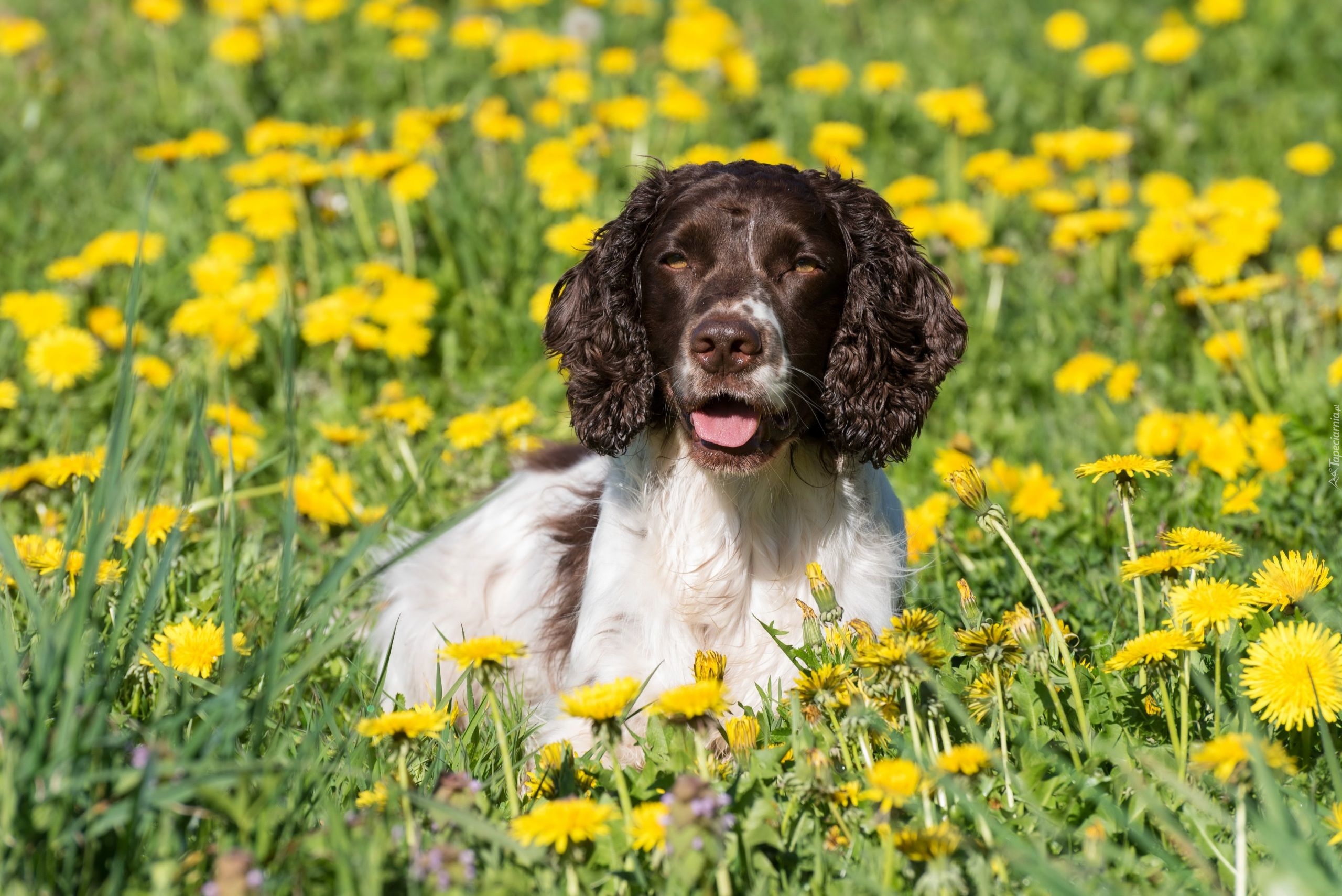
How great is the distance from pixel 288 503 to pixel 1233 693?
6.25 ft

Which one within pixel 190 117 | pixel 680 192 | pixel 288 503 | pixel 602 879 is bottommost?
pixel 602 879

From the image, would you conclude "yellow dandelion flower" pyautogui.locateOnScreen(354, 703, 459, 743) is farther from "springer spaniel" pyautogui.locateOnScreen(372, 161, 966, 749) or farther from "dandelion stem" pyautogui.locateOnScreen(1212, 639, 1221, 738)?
"dandelion stem" pyautogui.locateOnScreen(1212, 639, 1221, 738)

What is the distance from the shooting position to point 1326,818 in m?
2.46

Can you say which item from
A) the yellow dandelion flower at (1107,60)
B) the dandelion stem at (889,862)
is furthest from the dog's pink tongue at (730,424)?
the yellow dandelion flower at (1107,60)

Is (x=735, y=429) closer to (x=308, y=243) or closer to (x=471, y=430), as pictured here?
(x=471, y=430)

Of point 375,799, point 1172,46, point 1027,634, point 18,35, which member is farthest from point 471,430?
point 1172,46

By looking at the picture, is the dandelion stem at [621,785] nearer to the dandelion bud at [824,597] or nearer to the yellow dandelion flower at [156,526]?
the dandelion bud at [824,597]

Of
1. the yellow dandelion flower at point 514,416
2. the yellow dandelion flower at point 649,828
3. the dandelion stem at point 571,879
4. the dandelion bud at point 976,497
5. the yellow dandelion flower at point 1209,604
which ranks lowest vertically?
the dandelion stem at point 571,879

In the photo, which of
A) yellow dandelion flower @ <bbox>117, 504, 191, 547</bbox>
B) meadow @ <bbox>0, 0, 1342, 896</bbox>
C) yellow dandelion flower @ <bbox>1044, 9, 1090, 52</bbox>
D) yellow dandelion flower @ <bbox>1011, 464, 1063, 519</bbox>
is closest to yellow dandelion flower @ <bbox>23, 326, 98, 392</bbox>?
meadow @ <bbox>0, 0, 1342, 896</bbox>

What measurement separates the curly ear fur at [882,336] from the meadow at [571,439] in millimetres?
509

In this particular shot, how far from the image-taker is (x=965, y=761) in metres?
2.27

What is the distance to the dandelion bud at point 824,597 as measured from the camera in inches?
109

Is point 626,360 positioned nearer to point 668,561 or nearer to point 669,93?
point 668,561

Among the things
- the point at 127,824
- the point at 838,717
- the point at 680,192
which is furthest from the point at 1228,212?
the point at 127,824
